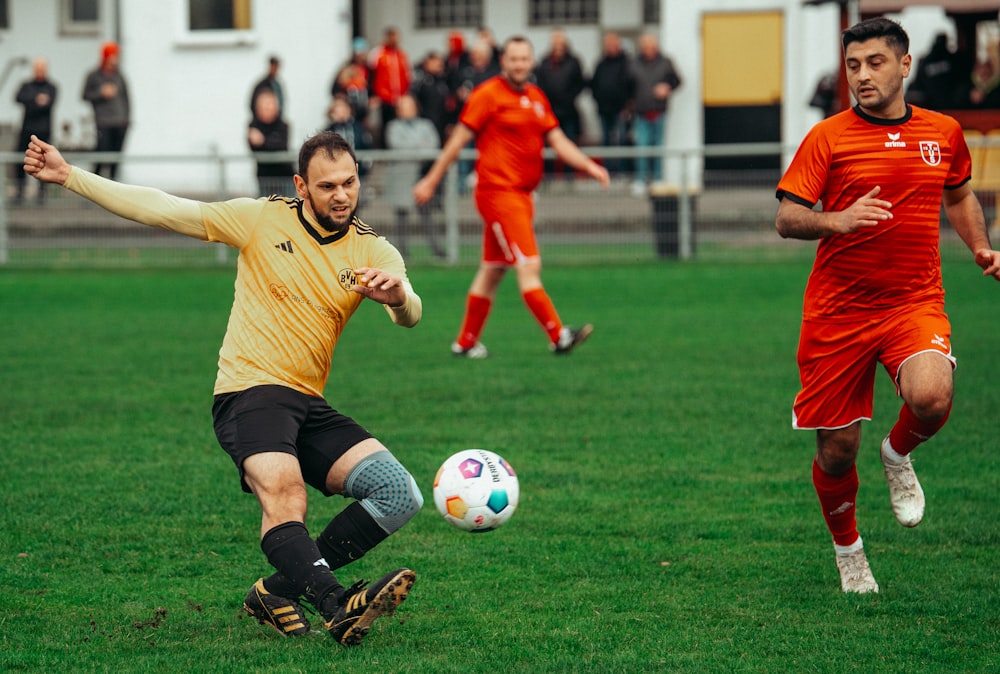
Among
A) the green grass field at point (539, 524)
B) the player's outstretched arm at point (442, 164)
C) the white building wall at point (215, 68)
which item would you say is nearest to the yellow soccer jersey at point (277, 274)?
the green grass field at point (539, 524)

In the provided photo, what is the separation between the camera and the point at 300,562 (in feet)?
17.0

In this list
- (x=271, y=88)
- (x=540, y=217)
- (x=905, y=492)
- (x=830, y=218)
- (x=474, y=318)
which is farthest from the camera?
(x=271, y=88)

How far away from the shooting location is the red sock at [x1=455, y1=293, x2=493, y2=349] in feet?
41.2

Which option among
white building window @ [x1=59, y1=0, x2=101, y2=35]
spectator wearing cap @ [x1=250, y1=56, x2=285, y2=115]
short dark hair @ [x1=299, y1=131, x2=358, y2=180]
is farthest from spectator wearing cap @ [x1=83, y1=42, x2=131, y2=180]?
short dark hair @ [x1=299, y1=131, x2=358, y2=180]

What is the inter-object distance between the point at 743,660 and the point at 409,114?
1676 centimetres

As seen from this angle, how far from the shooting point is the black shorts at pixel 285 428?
5355 millimetres

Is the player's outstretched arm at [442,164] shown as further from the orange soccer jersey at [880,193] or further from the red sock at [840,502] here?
the red sock at [840,502]

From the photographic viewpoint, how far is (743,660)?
5105mm

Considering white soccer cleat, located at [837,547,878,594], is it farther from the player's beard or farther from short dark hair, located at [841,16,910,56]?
the player's beard


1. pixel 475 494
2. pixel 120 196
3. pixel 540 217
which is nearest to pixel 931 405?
pixel 475 494

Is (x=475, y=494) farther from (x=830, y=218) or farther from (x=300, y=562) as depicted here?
(x=830, y=218)

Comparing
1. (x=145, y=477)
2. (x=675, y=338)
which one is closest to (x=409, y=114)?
(x=675, y=338)

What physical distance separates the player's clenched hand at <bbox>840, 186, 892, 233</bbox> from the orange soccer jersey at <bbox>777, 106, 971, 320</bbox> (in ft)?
0.93

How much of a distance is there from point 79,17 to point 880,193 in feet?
93.7
